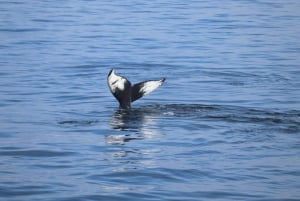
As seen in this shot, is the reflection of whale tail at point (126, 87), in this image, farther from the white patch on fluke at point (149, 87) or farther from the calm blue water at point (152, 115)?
the calm blue water at point (152, 115)

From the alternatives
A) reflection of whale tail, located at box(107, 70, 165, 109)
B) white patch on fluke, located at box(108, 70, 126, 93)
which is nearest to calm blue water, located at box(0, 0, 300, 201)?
reflection of whale tail, located at box(107, 70, 165, 109)

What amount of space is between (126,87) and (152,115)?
0.52 meters

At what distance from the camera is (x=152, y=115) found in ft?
40.9

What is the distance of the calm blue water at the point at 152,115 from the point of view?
30.6 ft

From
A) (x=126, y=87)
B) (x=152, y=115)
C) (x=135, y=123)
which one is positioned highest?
(x=126, y=87)

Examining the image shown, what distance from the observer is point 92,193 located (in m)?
8.91

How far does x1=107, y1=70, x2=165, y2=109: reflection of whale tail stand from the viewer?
12.2 metres

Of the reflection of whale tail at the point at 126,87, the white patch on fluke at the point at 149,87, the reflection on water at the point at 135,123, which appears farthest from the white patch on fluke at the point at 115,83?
the reflection on water at the point at 135,123

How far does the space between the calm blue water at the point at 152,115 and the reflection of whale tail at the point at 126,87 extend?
265 millimetres

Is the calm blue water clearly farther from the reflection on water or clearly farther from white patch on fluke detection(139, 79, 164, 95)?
white patch on fluke detection(139, 79, 164, 95)

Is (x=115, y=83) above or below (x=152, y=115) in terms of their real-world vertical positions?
above

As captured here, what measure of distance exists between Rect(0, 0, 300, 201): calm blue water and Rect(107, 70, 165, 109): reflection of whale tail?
0.27m

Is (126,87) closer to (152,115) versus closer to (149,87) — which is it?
(149,87)

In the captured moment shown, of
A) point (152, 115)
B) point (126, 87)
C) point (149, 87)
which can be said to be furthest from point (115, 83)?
point (152, 115)
